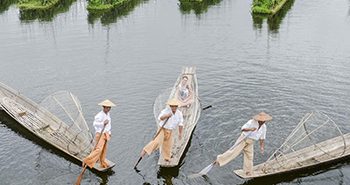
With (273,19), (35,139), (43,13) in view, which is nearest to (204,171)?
(35,139)

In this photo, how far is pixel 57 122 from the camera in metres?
17.0

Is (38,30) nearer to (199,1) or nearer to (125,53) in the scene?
(125,53)

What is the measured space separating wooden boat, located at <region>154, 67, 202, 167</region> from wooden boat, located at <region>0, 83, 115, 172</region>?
224cm

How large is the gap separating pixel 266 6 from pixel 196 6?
6.68 metres

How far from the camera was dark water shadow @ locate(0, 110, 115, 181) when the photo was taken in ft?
48.4

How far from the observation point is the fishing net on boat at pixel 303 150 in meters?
14.4

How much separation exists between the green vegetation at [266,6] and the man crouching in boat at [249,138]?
23899 mm

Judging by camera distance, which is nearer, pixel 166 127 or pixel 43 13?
pixel 166 127

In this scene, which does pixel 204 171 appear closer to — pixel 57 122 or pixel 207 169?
pixel 207 169

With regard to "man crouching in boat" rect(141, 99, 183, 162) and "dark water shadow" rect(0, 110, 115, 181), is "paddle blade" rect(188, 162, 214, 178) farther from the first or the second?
"dark water shadow" rect(0, 110, 115, 181)

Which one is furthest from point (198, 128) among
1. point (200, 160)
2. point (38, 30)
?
point (38, 30)

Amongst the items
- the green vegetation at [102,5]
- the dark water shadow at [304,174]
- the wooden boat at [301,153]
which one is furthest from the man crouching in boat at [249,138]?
the green vegetation at [102,5]

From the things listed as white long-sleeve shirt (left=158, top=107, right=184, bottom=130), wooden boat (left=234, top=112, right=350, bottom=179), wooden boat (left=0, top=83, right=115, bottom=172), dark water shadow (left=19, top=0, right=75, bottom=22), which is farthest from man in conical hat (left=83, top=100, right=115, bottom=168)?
dark water shadow (left=19, top=0, right=75, bottom=22)

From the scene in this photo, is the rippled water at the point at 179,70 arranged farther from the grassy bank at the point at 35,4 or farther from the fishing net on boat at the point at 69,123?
the grassy bank at the point at 35,4
